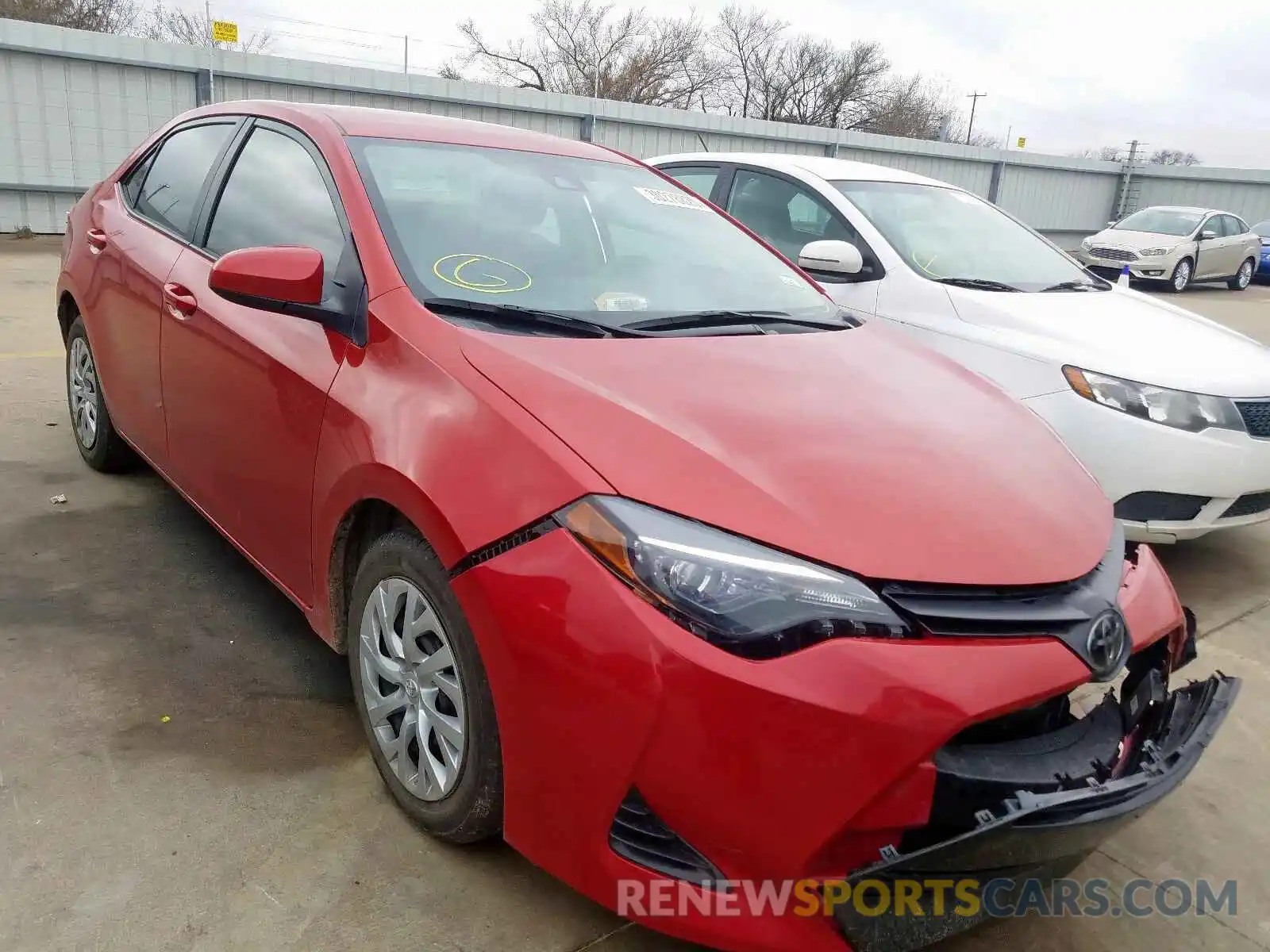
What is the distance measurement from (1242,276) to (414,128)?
65.2 feet

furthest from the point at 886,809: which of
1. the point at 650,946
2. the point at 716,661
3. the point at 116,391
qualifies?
the point at 116,391

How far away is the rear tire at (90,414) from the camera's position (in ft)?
13.2

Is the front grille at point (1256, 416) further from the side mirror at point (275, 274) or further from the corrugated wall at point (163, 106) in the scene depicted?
the corrugated wall at point (163, 106)

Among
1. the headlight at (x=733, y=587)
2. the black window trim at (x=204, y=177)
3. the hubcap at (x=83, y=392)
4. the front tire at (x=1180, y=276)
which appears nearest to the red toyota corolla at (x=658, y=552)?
the headlight at (x=733, y=587)

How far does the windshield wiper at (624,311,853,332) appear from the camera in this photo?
2375mm

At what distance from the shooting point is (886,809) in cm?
152

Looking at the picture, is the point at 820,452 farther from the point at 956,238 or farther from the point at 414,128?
the point at 956,238

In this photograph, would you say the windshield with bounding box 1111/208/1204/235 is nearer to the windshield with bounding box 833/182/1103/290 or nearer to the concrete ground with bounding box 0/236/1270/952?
the windshield with bounding box 833/182/1103/290

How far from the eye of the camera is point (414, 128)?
2.84 meters

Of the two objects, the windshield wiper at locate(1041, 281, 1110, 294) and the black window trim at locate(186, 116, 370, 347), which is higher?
the black window trim at locate(186, 116, 370, 347)

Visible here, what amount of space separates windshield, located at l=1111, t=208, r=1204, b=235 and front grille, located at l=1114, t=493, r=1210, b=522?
15.1 metres

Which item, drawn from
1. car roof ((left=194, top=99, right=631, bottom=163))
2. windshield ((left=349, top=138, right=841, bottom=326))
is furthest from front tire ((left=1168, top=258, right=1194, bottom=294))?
car roof ((left=194, top=99, right=631, bottom=163))

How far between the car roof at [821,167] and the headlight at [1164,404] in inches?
73.6

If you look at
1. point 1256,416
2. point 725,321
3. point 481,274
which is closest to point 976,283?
point 1256,416
